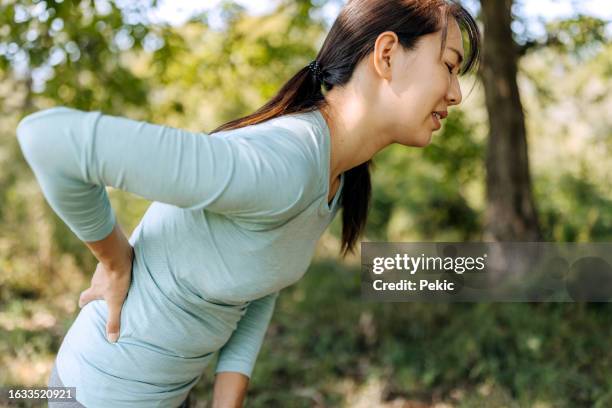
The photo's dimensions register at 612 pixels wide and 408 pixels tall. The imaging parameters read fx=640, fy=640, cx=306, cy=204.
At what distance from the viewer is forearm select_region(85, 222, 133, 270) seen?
1093 millimetres

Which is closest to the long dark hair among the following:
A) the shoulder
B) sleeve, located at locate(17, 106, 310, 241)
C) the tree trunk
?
the shoulder

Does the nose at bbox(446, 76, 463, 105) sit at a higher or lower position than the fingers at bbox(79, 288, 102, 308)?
higher

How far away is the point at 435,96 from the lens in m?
1.18

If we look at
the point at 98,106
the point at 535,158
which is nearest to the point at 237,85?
the point at 98,106

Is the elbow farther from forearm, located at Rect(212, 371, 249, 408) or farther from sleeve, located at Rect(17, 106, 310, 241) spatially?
forearm, located at Rect(212, 371, 249, 408)

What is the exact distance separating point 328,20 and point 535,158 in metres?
4.32

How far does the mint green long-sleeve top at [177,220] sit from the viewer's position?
0.88 metres

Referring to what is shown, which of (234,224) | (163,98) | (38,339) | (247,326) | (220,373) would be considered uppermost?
(234,224)

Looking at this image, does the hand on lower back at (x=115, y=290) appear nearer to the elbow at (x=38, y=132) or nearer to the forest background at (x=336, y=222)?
the elbow at (x=38, y=132)

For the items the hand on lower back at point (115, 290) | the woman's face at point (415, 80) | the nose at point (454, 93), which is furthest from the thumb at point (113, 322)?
the nose at point (454, 93)

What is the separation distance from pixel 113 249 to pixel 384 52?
59 cm

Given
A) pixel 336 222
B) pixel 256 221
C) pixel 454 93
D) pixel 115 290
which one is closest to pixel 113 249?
pixel 115 290

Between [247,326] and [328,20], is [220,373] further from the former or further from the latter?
[328,20]

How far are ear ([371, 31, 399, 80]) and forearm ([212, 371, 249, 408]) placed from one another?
75 cm
